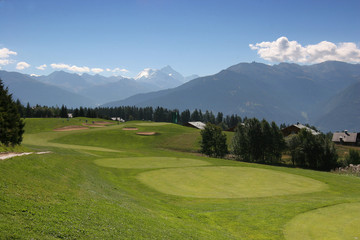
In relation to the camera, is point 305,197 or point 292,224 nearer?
point 292,224

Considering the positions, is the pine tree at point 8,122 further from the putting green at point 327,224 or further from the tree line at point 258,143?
the tree line at point 258,143

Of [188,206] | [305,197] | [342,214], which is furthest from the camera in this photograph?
[305,197]

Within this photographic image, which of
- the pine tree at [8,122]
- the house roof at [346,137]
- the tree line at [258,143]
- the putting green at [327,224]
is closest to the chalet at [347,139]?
the house roof at [346,137]

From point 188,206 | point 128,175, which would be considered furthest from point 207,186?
point 128,175

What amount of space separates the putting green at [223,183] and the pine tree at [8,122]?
17.3m

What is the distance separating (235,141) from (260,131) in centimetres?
727

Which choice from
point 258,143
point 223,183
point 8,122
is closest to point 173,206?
point 223,183

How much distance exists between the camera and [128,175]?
104 feet

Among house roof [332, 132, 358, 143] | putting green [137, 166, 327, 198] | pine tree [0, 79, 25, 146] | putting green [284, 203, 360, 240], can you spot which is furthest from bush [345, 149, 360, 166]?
house roof [332, 132, 358, 143]

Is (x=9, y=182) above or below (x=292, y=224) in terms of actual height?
above

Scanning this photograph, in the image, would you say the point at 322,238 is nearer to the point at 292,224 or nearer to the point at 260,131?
the point at 292,224

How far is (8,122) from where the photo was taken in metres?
34.5

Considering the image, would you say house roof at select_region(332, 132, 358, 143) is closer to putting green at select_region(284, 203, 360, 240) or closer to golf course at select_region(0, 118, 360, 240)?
golf course at select_region(0, 118, 360, 240)

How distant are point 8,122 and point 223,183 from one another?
28.2m
